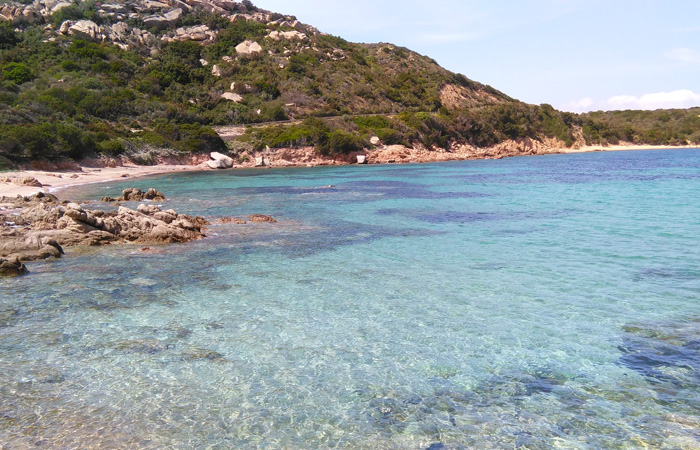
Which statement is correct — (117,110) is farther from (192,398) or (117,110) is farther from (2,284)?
(192,398)

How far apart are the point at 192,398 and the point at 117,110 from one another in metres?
62.7

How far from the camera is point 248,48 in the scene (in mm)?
86938

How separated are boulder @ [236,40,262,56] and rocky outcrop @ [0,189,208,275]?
75.5 meters

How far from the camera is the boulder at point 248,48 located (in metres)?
86.4

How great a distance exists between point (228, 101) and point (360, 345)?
2881 inches

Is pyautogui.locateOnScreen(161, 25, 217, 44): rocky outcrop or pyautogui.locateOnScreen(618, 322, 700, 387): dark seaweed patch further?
pyautogui.locateOnScreen(161, 25, 217, 44): rocky outcrop

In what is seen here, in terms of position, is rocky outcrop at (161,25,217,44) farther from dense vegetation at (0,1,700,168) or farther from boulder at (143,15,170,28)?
boulder at (143,15,170,28)

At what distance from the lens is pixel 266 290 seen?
10258mm

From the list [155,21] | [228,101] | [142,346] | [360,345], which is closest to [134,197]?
[142,346]

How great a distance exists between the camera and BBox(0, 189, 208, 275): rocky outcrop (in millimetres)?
14001

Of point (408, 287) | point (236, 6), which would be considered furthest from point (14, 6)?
point (408, 287)

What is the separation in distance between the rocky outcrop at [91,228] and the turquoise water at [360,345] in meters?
0.87

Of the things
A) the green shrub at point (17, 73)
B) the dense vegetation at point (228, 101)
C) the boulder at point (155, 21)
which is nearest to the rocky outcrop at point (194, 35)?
the dense vegetation at point (228, 101)

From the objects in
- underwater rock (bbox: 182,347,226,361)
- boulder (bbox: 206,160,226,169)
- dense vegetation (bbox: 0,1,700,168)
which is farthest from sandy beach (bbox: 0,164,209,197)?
underwater rock (bbox: 182,347,226,361)
